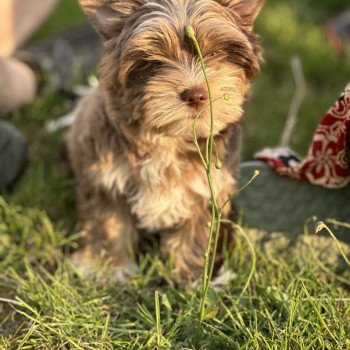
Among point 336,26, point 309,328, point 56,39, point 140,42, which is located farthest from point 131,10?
point 336,26

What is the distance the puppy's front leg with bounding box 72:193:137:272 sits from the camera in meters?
3.89

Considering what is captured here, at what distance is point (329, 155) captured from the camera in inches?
141

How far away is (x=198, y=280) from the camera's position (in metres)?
3.75

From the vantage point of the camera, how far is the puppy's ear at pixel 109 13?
3268mm

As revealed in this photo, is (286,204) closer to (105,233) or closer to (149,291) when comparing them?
(149,291)

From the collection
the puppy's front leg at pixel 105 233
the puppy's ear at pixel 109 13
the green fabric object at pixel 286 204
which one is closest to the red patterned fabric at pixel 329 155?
the green fabric object at pixel 286 204

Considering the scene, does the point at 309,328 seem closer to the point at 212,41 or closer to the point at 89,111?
the point at 212,41

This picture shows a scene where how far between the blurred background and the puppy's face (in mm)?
1395

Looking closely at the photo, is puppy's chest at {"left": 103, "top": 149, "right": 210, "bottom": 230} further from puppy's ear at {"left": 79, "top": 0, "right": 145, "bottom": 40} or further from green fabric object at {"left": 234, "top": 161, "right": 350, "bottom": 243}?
puppy's ear at {"left": 79, "top": 0, "right": 145, "bottom": 40}

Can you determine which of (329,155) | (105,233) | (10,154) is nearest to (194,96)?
(329,155)

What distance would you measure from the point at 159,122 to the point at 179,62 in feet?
1.01

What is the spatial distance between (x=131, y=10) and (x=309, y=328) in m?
1.84

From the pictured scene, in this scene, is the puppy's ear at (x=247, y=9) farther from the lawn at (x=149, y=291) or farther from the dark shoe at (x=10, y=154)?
the dark shoe at (x=10, y=154)

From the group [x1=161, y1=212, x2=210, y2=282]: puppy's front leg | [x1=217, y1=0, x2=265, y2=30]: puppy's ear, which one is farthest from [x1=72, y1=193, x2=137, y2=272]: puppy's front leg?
[x1=217, y1=0, x2=265, y2=30]: puppy's ear
